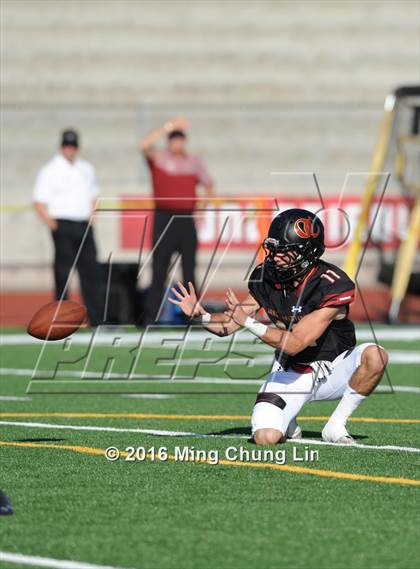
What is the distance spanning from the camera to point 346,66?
23.2 meters

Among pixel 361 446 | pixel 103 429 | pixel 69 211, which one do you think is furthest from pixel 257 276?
pixel 69 211

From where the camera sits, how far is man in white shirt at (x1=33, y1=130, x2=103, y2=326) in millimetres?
13953

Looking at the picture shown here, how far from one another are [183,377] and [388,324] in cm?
521

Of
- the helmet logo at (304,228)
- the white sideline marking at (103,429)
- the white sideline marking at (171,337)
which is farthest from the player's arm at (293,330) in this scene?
the white sideline marking at (171,337)

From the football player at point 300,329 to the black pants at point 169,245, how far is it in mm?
6953

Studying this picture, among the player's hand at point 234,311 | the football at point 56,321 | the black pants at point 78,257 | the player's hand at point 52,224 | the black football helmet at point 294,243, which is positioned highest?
the black football helmet at point 294,243

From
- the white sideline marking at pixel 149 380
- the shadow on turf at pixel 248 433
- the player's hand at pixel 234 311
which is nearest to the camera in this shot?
the player's hand at pixel 234 311

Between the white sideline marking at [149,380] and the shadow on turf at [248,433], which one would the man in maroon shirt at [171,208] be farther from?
the shadow on turf at [248,433]

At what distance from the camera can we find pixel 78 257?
1389 cm

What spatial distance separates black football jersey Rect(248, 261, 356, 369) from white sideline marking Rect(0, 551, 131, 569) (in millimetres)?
2683

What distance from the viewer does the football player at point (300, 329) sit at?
648 cm

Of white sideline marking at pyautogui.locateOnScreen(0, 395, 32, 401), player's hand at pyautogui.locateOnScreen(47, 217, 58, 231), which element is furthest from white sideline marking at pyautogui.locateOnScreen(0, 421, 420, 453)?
player's hand at pyautogui.locateOnScreen(47, 217, 58, 231)

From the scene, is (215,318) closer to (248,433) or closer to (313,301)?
(313,301)

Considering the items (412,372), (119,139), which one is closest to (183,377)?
(412,372)
